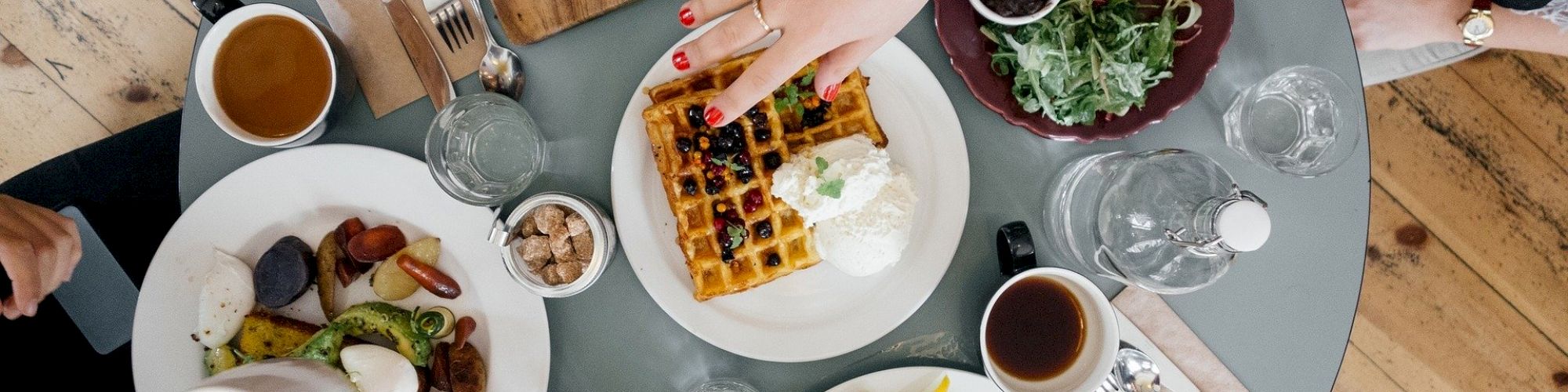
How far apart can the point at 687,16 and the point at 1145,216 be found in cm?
112

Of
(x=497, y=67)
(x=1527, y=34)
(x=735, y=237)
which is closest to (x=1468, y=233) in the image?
(x=1527, y=34)

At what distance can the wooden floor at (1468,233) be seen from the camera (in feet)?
9.29

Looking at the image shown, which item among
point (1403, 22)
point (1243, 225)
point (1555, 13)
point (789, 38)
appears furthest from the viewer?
point (1403, 22)

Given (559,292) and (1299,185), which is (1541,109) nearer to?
(1299,185)

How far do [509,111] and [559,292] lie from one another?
0.45m

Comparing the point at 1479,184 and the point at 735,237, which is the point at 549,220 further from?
the point at 1479,184

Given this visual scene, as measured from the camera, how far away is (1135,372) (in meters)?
1.72

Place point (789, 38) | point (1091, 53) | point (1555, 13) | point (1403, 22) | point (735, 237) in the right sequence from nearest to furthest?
1. point (789, 38)
2. point (1091, 53)
3. point (735, 237)
4. point (1555, 13)
5. point (1403, 22)

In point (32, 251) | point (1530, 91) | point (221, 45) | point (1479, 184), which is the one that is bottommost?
point (1479, 184)

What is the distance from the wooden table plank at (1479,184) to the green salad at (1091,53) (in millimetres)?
1902

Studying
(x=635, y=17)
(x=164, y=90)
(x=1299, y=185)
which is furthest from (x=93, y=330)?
(x=1299, y=185)

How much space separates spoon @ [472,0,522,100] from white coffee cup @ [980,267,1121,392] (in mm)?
1223

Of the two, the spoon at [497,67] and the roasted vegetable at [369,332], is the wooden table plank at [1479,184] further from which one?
the roasted vegetable at [369,332]

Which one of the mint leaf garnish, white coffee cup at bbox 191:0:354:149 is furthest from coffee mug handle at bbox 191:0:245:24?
the mint leaf garnish
